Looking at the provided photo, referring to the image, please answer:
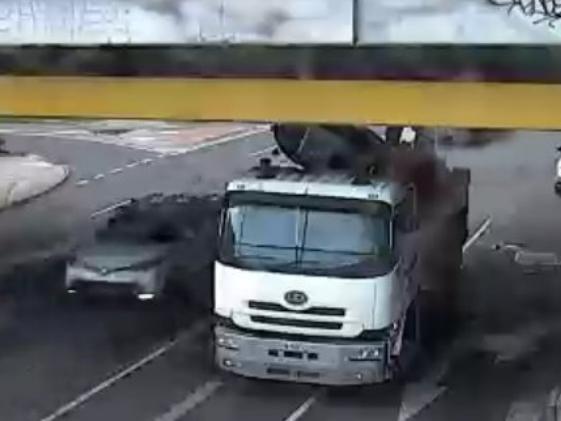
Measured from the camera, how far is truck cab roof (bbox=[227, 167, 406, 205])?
16.8 metres

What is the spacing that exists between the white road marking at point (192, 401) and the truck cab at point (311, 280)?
1.46 feet

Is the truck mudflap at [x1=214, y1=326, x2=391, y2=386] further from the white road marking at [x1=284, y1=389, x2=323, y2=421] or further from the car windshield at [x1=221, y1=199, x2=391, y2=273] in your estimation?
the car windshield at [x1=221, y1=199, x2=391, y2=273]

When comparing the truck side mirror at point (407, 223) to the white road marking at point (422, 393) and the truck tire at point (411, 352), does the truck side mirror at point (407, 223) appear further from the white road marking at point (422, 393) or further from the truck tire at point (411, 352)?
the white road marking at point (422, 393)

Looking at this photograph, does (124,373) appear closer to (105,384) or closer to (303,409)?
A: (105,384)

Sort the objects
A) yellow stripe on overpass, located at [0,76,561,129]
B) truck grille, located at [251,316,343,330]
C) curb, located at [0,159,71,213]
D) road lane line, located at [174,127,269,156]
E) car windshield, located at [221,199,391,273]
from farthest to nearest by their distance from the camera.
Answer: road lane line, located at [174,127,269,156]
curb, located at [0,159,71,213]
car windshield, located at [221,199,391,273]
truck grille, located at [251,316,343,330]
yellow stripe on overpass, located at [0,76,561,129]

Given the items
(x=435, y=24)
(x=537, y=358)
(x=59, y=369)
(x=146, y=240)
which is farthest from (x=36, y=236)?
(x=435, y=24)

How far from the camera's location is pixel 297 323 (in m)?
16.6

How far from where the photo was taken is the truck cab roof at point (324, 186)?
16.8 metres

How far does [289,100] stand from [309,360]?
305cm

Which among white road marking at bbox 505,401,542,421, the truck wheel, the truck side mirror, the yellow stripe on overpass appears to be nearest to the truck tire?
the truck wheel

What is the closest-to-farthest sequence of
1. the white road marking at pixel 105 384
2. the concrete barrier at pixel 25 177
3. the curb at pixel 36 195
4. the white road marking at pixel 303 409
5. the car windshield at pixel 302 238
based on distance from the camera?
1. the white road marking at pixel 105 384
2. the white road marking at pixel 303 409
3. the car windshield at pixel 302 238
4. the curb at pixel 36 195
5. the concrete barrier at pixel 25 177

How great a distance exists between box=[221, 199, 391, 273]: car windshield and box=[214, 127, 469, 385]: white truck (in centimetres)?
1

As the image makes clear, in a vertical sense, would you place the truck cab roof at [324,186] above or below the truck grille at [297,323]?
above

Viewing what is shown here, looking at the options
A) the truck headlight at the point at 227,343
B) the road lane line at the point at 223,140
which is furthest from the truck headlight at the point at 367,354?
the road lane line at the point at 223,140
